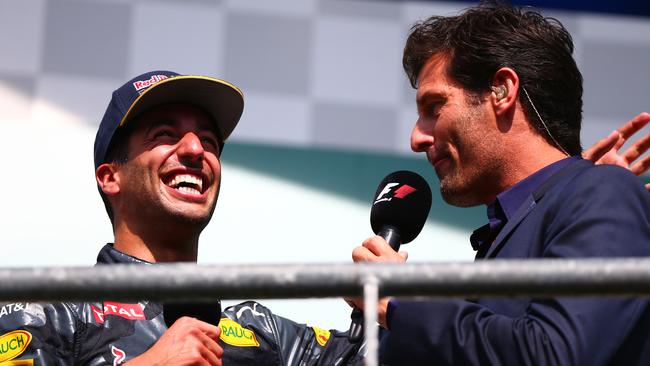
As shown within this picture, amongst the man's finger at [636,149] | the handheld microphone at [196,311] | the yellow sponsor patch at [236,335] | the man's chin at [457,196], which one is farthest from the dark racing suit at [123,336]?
the man's finger at [636,149]

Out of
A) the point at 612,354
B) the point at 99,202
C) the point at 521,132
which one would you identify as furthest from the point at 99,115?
the point at 612,354

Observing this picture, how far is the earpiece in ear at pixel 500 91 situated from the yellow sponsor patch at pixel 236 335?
29.7 inches

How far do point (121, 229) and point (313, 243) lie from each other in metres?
1.13

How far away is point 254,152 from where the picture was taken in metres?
3.99

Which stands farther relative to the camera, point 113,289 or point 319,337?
point 319,337

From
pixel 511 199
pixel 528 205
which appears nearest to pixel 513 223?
pixel 528 205

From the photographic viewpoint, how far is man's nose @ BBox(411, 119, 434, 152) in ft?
7.86

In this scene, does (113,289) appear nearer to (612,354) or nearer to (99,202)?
(612,354)

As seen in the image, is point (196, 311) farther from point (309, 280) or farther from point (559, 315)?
point (309, 280)

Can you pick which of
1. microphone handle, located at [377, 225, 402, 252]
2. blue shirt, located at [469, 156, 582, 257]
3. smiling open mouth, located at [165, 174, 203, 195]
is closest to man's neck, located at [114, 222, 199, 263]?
smiling open mouth, located at [165, 174, 203, 195]

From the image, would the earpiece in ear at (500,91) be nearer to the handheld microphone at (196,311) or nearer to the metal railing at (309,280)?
the handheld microphone at (196,311)

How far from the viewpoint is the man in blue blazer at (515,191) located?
173cm

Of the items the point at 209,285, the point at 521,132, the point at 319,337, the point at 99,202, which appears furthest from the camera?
the point at 99,202

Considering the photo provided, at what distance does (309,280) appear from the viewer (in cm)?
125
